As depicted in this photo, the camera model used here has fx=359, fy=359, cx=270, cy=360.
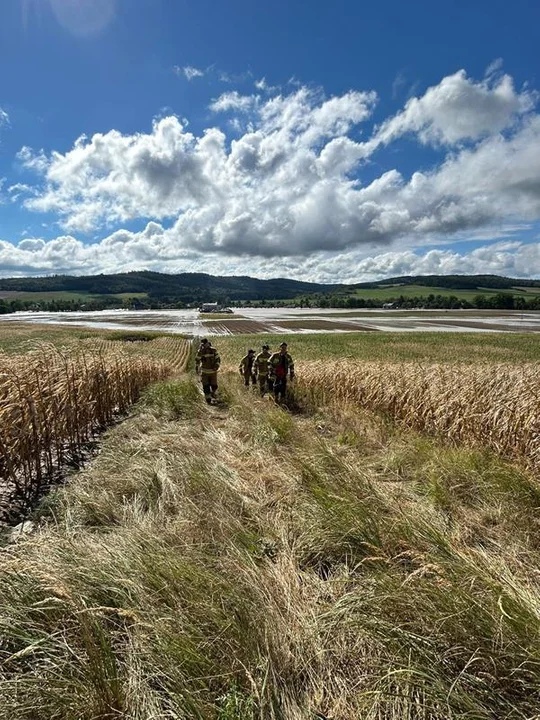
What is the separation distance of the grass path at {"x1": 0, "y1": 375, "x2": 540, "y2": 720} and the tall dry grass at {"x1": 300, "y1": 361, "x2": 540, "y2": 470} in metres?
1.83

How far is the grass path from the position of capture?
2.15m

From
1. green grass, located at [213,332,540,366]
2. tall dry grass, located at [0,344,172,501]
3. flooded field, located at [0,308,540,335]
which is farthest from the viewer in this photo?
flooded field, located at [0,308,540,335]

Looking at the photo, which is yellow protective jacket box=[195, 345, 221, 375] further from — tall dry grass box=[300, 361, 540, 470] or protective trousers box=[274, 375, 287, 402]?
tall dry grass box=[300, 361, 540, 470]

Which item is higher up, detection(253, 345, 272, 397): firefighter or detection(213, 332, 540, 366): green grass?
detection(253, 345, 272, 397): firefighter

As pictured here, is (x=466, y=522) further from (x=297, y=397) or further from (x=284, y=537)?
(x=297, y=397)

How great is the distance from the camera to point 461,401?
7.97m

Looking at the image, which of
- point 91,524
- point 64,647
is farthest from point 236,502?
point 64,647

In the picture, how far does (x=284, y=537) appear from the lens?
3855 mm

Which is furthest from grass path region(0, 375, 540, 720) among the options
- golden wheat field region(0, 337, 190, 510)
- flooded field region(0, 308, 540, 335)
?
flooded field region(0, 308, 540, 335)

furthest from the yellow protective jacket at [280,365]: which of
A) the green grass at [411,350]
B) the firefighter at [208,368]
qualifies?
the green grass at [411,350]

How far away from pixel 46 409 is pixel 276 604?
5.37 metres

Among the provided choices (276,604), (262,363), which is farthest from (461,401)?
(262,363)

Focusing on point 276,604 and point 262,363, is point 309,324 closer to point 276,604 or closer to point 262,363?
point 262,363

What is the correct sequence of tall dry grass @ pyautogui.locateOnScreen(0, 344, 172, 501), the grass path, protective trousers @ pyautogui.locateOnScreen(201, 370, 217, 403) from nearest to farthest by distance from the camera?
the grass path
tall dry grass @ pyautogui.locateOnScreen(0, 344, 172, 501)
protective trousers @ pyautogui.locateOnScreen(201, 370, 217, 403)
